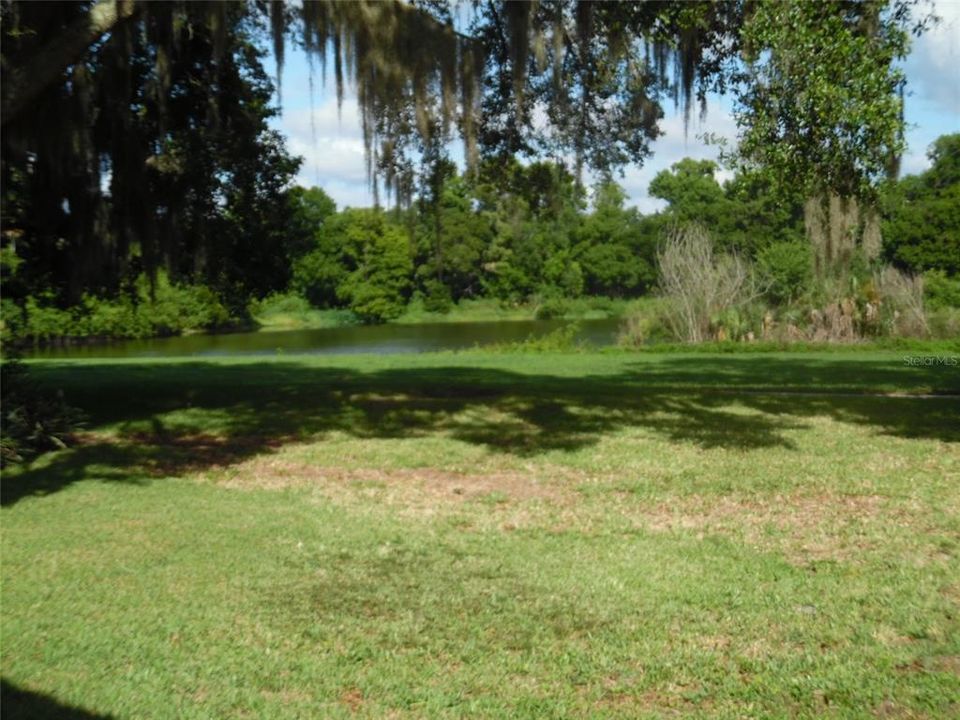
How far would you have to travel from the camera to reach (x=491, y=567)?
555 cm

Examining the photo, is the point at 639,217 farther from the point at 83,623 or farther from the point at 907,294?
the point at 83,623

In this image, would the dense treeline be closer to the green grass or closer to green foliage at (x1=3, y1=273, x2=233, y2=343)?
green foliage at (x1=3, y1=273, x2=233, y2=343)

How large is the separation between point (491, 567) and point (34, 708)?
8.21ft

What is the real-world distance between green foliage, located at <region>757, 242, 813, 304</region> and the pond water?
5.27 metres

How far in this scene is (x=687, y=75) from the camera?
9141mm

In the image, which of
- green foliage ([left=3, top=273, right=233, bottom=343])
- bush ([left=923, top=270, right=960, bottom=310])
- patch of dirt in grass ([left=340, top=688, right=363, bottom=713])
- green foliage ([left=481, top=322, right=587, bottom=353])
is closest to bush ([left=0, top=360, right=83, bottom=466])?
patch of dirt in grass ([left=340, top=688, right=363, bottom=713])

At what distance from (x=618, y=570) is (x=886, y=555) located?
150cm

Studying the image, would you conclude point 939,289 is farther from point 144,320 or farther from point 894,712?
point 144,320

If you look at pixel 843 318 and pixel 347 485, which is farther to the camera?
pixel 843 318

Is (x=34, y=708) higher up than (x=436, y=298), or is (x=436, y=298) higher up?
(x=436, y=298)

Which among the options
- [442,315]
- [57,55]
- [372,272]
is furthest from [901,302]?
[442,315]

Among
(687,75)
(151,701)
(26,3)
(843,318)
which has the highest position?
(26,3)

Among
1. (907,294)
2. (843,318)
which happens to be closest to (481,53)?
(907,294)

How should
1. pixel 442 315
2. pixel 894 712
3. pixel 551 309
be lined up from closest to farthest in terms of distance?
pixel 894 712
pixel 442 315
pixel 551 309
